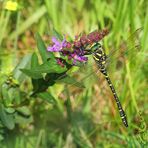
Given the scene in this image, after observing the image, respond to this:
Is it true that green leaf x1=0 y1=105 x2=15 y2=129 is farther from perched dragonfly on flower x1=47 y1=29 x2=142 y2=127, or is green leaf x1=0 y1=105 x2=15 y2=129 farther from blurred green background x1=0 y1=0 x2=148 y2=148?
perched dragonfly on flower x1=47 y1=29 x2=142 y2=127

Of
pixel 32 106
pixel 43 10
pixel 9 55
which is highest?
pixel 43 10

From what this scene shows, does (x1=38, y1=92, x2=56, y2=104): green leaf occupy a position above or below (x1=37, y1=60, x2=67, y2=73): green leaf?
below

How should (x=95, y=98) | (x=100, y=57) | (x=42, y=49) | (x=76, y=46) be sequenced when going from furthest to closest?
(x=95, y=98)
(x=100, y=57)
(x=42, y=49)
(x=76, y=46)

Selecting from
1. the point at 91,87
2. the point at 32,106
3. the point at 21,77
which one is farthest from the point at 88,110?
the point at 21,77

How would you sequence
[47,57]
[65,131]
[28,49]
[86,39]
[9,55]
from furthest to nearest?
1. [28,49]
2. [9,55]
3. [65,131]
4. [47,57]
5. [86,39]

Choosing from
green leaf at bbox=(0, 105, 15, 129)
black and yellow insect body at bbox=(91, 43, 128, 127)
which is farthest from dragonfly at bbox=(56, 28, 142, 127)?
green leaf at bbox=(0, 105, 15, 129)

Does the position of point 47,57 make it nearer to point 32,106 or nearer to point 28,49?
point 32,106

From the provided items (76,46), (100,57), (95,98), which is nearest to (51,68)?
(76,46)

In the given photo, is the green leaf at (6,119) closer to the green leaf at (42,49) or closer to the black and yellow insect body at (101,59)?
the green leaf at (42,49)

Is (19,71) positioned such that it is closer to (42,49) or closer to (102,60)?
(42,49)

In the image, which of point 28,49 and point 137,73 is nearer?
point 137,73

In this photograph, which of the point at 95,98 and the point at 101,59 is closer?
the point at 101,59
